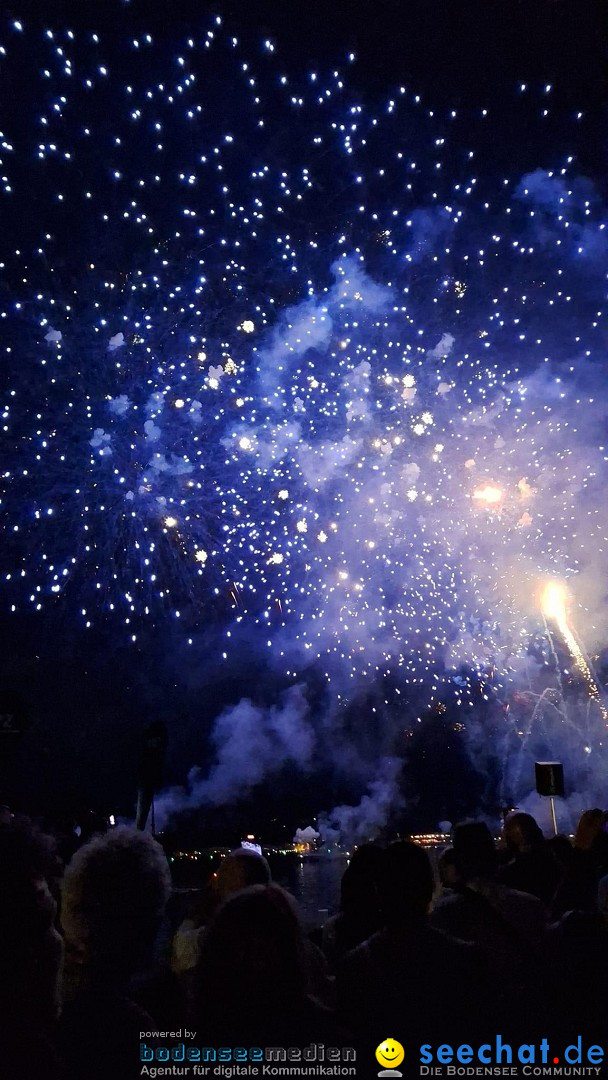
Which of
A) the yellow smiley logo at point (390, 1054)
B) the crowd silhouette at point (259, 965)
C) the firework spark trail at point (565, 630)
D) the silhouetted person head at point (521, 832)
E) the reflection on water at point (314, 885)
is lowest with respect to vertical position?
the reflection on water at point (314, 885)

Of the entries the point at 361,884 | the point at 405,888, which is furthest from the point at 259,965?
the point at 361,884

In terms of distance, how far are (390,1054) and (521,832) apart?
3140mm

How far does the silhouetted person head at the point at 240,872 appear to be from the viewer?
3.81 meters

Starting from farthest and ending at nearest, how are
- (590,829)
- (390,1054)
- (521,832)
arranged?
(521,832), (590,829), (390,1054)

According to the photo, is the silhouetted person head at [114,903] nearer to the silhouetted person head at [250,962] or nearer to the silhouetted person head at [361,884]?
the silhouetted person head at [250,962]

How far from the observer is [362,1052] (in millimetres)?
2363

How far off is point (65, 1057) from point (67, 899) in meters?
0.54

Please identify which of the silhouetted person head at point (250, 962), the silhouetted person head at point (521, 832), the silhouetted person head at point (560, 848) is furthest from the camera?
the silhouetted person head at point (521, 832)

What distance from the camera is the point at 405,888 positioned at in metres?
2.79

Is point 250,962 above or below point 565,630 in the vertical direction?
below

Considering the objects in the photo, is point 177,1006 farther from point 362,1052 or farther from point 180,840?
point 180,840

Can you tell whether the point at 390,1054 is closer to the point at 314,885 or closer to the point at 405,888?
the point at 405,888

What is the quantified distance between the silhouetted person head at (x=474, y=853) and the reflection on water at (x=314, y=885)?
110 inches

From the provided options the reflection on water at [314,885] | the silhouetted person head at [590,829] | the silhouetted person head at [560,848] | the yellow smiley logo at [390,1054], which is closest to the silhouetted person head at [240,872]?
the yellow smiley logo at [390,1054]
